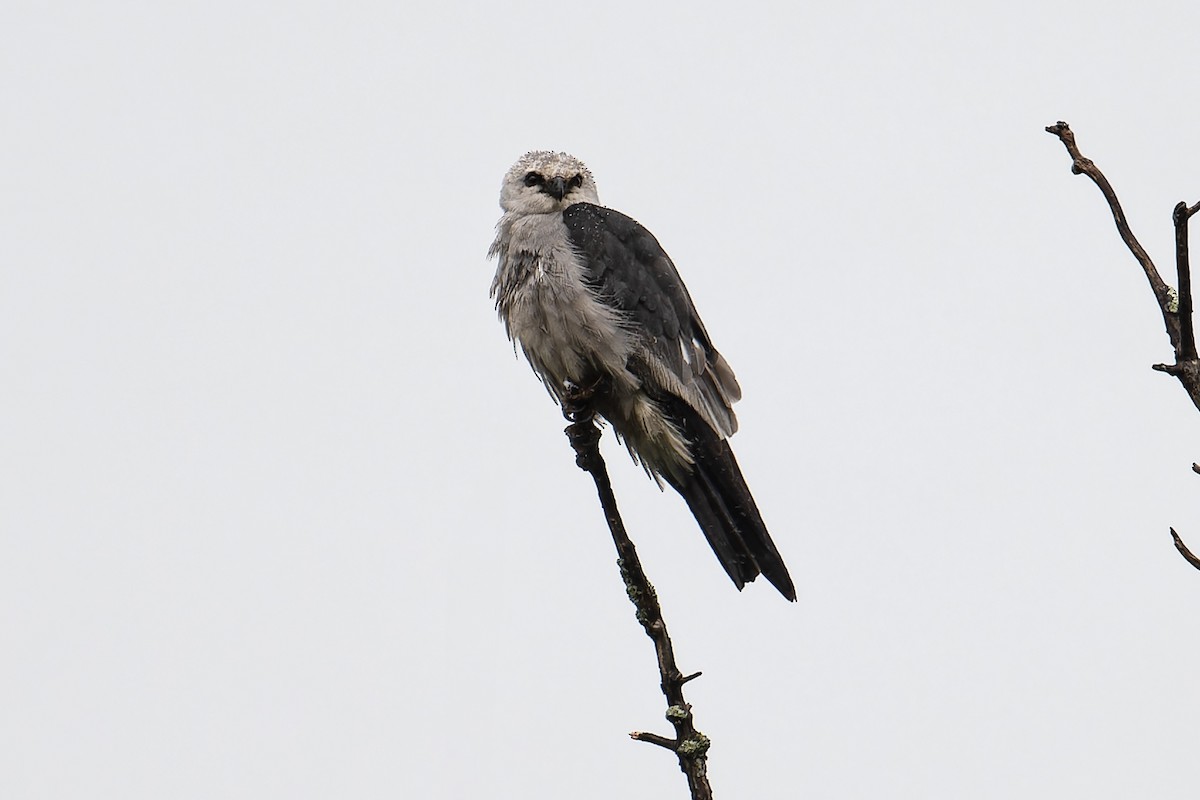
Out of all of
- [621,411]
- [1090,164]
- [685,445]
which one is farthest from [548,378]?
[1090,164]

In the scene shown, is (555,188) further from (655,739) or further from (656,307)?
(655,739)

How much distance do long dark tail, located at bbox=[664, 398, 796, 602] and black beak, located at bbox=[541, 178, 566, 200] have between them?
1190 millimetres

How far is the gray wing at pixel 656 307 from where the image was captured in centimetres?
479

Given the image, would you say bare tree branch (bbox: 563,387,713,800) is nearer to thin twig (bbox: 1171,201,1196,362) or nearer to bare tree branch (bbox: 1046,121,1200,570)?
bare tree branch (bbox: 1046,121,1200,570)

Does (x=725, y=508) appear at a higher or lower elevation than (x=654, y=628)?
higher

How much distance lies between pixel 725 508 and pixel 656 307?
876mm

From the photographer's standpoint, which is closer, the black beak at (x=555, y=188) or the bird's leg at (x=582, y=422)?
the bird's leg at (x=582, y=422)

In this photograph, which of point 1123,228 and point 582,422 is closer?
point 1123,228

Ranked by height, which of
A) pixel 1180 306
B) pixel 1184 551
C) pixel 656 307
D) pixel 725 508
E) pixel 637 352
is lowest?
pixel 1184 551

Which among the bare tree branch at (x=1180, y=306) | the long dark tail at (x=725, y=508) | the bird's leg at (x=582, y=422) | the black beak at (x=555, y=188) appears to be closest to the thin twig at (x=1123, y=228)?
the bare tree branch at (x=1180, y=306)

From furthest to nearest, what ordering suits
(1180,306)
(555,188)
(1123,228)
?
(555,188) → (1123,228) → (1180,306)

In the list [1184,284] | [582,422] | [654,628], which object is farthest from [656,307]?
[1184,284]

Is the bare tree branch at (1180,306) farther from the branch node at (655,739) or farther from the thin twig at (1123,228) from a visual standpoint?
the branch node at (655,739)

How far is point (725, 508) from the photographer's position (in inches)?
182
